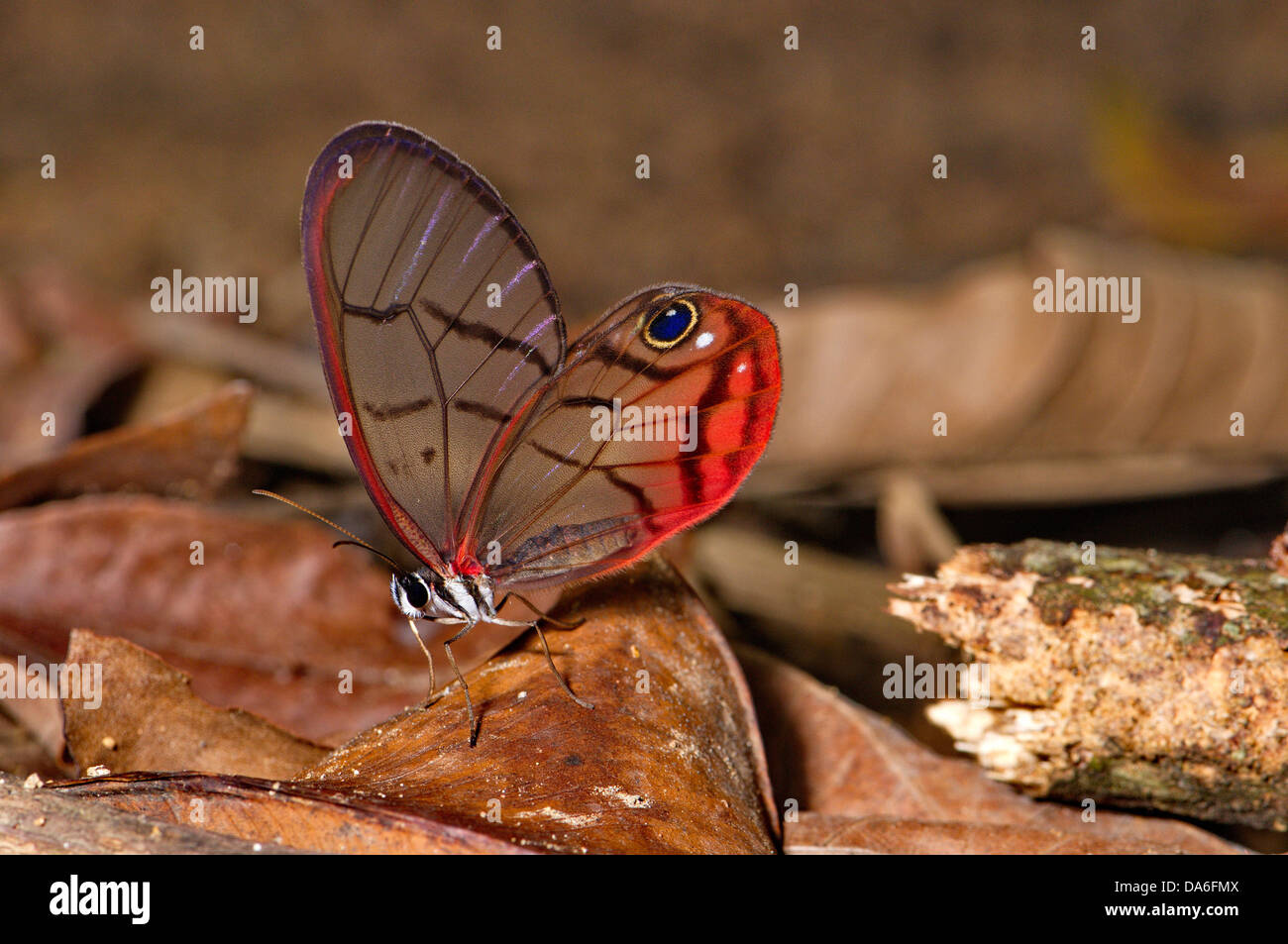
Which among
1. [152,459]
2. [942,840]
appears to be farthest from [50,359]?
[942,840]

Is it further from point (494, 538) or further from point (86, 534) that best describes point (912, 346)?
point (86, 534)

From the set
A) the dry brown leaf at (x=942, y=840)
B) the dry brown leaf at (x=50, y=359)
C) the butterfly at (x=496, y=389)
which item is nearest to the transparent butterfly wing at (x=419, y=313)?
the butterfly at (x=496, y=389)

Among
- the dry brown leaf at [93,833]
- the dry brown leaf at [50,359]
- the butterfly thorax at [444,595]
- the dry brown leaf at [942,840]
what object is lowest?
the dry brown leaf at [942,840]

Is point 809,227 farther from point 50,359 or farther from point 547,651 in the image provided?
point 547,651

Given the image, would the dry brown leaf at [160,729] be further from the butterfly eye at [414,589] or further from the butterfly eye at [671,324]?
the butterfly eye at [671,324]

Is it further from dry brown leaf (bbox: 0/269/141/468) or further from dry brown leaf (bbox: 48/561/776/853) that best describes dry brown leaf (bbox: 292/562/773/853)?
dry brown leaf (bbox: 0/269/141/468)

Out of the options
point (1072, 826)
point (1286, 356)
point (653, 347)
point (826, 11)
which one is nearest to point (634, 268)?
point (826, 11)

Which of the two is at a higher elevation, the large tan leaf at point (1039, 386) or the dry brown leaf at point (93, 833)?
the large tan leaf at point (1039, 386)
